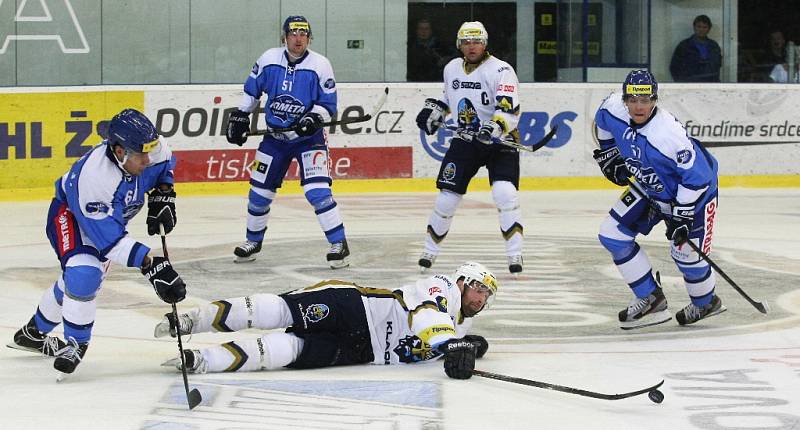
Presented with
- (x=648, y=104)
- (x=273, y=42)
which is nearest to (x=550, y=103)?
(x=273, y=42)

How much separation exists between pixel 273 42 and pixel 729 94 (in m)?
4.33

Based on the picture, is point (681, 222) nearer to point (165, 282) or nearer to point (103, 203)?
point (165, 282)

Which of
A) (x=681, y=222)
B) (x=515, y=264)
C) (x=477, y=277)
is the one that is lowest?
(x=515, y=264)

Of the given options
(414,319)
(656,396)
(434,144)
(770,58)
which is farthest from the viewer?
(770,58)

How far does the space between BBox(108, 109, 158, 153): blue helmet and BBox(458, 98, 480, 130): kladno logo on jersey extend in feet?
11.4

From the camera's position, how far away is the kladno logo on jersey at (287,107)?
8.77 meters

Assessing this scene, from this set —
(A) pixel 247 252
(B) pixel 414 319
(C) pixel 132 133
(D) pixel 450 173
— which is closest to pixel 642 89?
(B) pixel 414 319

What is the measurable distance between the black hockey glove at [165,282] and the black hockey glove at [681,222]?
2.24 m

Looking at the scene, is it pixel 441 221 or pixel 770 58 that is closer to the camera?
pixel 441 221

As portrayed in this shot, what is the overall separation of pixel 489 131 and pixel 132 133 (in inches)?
134

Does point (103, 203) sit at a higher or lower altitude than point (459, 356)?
higher

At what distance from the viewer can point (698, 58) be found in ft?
46.3

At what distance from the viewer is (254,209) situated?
8.96 metres

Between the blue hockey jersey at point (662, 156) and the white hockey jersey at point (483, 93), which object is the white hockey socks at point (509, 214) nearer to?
the white hockey jersey at point (483, 93)
